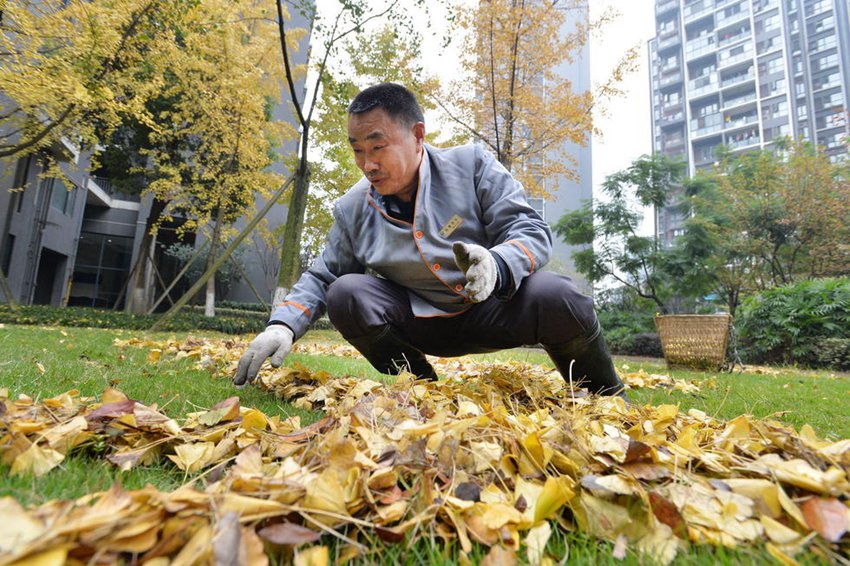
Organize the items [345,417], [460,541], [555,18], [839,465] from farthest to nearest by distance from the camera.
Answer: [555,18] → [345,417] → [839,465] → [460,541]

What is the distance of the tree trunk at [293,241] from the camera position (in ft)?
17.1

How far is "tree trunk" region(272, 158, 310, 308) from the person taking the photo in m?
5.22

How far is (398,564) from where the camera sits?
604 mm

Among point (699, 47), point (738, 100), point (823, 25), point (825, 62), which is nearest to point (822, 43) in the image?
point (823, 25)

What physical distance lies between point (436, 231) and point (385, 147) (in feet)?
1.35

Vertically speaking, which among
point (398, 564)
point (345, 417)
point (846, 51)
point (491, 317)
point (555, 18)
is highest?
point (846, 51)

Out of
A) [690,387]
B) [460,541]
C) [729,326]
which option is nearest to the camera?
[460,541]

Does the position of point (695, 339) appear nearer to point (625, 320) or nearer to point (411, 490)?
point (411, 490)

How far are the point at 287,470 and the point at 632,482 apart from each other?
22.4 inches

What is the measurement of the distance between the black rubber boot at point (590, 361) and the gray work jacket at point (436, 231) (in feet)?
1.19

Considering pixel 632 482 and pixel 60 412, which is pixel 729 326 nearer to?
pixel 632 482

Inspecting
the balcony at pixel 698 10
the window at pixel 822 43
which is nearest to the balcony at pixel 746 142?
the window at pixel 822 43

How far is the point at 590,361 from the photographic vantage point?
1.89 meters

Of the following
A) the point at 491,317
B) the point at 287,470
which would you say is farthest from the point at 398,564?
the point at 491,317
